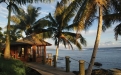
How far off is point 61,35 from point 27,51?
5290 mm

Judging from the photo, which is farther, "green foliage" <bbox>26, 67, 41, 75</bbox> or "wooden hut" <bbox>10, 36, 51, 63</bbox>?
"wooden hut" <bbox>10, 36, 51, 63</bbox>

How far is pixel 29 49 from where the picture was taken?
26000mm

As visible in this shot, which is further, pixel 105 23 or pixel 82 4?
pixel 105 23

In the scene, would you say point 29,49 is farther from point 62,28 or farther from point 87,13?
point 87,13

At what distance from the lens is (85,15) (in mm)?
15969

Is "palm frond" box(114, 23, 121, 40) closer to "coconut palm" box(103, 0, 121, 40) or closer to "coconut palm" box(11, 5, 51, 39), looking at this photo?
"coconut palm" box(103, 0, 121, 40)

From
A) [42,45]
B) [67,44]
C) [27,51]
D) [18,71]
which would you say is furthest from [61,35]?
[18,71]

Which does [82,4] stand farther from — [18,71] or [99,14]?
[18,71]

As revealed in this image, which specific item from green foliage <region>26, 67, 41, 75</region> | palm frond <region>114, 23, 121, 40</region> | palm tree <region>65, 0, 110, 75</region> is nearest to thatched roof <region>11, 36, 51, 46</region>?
green foliage <region>26, 67, 41, 75</region>

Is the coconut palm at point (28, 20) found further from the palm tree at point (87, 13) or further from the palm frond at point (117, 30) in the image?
the palm tree at point (87, 13)

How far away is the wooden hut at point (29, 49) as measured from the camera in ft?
79.4

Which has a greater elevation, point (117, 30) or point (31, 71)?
point (117, 30)

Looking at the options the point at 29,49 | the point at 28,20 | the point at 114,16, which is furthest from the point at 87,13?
the point at 28,20

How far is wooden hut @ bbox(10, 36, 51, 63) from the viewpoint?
24.2m
